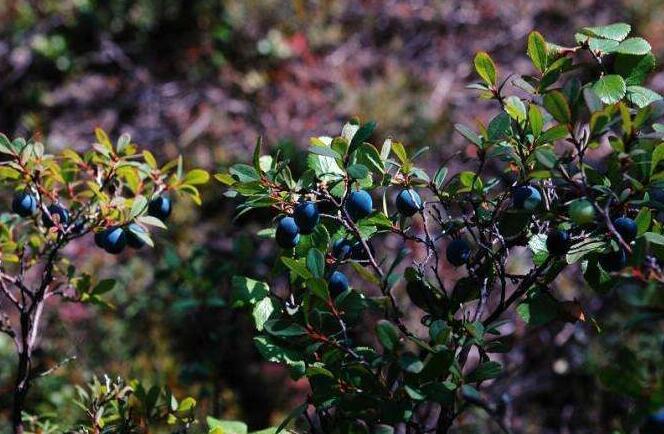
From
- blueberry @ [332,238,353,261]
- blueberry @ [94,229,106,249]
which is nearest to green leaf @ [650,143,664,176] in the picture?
blueberry @ [332,238,353,261]

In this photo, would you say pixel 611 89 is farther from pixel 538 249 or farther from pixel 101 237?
pixel 101 237

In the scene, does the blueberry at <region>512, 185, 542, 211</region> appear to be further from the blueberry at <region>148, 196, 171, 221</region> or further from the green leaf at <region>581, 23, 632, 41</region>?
the blueberry at <region>148, 196, 171, 221</region>

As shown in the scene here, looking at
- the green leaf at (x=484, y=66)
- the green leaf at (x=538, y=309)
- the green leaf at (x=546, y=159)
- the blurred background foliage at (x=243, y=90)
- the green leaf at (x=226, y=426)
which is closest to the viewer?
the green leaf at (x=546, y=159)

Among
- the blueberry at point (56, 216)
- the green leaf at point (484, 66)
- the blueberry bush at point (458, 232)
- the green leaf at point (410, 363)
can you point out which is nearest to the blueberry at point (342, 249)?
the blueberry bush at point (458, 232)

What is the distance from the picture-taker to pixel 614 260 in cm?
93

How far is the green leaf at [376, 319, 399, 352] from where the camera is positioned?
0.85 m

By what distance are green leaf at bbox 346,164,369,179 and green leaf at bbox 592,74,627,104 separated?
13.8 inches

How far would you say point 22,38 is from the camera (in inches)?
160

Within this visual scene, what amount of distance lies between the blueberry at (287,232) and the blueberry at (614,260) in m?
Answer: 0.44

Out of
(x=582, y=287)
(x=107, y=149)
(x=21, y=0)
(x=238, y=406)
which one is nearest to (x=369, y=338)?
(x=238, y=406)

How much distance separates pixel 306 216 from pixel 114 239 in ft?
1.43

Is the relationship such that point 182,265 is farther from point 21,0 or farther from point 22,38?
point 21,0

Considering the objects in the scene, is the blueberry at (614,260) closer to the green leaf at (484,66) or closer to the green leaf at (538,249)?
the green leaf at (538,249)

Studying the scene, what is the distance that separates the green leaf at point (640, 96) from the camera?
99 centimetres
